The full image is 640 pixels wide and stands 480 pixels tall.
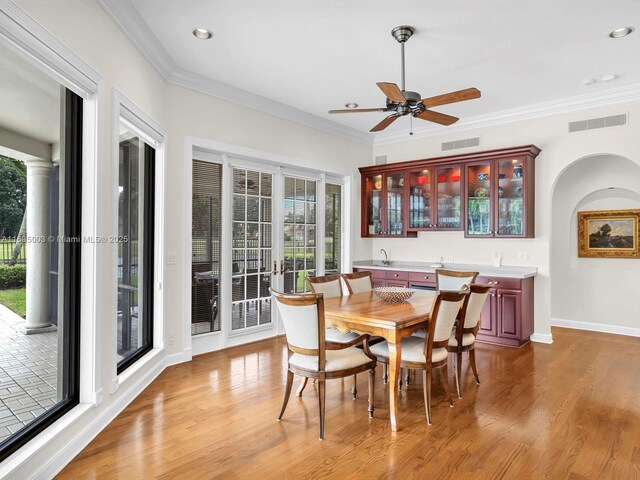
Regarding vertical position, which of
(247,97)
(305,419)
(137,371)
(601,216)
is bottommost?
(305,419)

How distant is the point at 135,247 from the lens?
145 inches

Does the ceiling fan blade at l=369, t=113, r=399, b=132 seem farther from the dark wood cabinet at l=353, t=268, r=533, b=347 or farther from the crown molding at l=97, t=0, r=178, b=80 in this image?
the dark wood cabinet at l=353, t=268, r=533, b=347

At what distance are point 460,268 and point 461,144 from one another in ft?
6.02

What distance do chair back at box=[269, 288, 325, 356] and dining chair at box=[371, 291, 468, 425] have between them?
2.14 ft

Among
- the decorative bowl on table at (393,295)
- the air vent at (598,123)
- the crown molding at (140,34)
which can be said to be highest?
the crown molding at (140,34)

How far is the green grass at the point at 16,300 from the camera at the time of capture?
207 cm

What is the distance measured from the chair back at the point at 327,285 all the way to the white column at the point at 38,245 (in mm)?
2160

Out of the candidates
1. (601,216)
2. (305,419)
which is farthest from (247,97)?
(601,216)

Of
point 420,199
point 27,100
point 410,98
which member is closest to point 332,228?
point 420,199

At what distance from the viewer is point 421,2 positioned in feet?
9.57

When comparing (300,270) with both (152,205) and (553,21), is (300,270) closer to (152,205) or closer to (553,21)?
(152,205)

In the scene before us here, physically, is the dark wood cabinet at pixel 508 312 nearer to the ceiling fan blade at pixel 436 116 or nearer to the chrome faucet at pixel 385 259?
the chrome faucet at pixel 385 259

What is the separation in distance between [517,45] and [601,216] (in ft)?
11.0

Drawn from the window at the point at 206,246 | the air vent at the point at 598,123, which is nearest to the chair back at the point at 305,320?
the window at the point at 206,246
